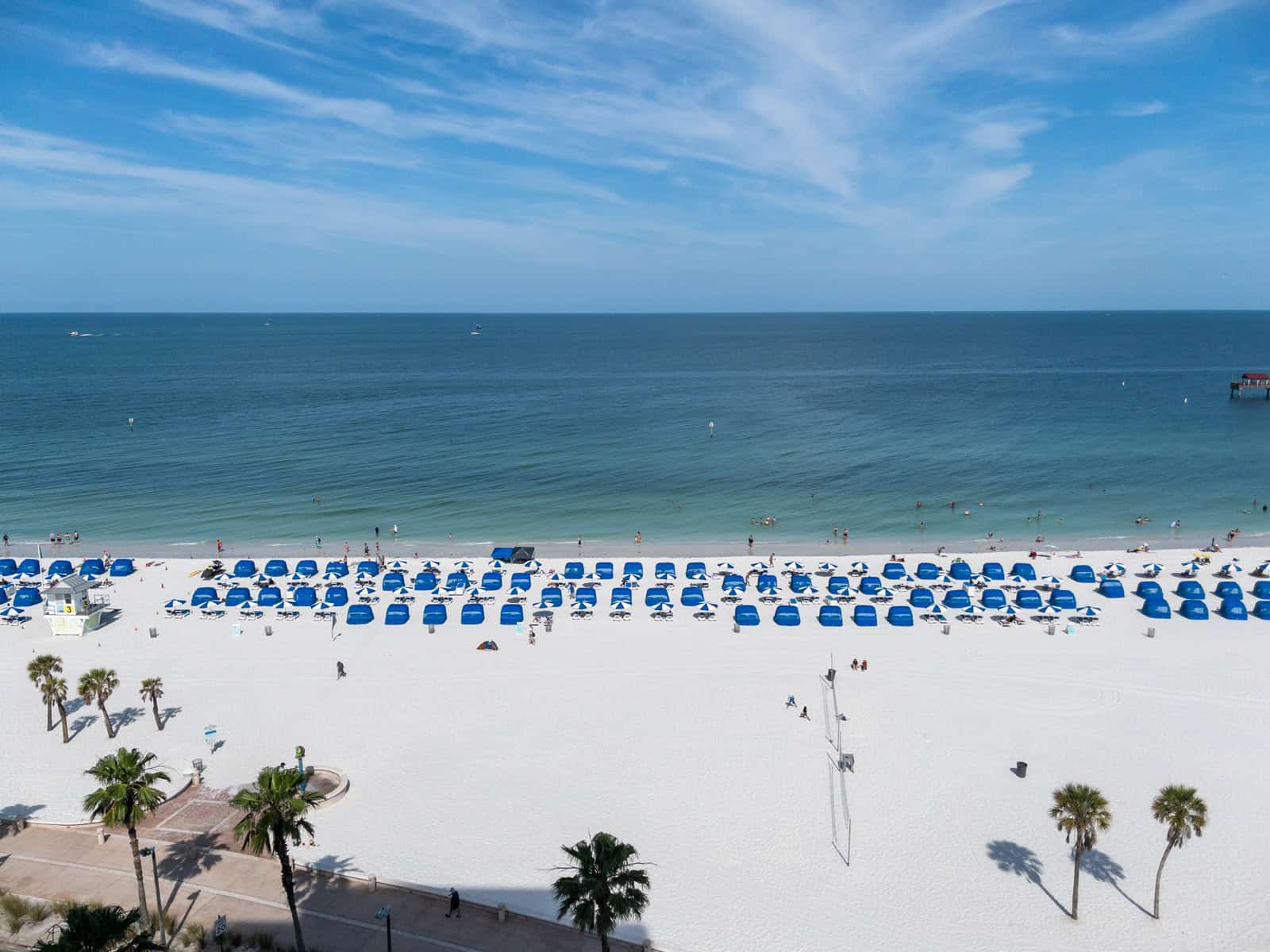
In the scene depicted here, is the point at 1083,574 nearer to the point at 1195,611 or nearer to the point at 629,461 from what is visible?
the point at 1195,611

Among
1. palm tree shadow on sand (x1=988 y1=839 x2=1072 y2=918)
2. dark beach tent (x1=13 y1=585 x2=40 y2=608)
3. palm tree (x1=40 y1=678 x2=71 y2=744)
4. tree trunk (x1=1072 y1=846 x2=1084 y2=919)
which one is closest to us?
tree trunk (x1=1072 y1=846 x2=1084 y2=919)

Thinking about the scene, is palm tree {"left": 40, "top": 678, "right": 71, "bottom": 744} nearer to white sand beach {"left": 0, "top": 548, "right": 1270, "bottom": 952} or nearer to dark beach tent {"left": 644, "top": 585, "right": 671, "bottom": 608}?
white sand beach {"left": 0, "top": 548, "right": 1270, "bottom": 952}

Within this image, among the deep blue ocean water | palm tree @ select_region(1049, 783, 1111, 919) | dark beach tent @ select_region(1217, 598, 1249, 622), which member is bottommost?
palm tree @ select_region(1049, 783, 1111, 919)

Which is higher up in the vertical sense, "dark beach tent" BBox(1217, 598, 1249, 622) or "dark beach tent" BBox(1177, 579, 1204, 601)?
"dark beach tent" BBox(1177, 579, 1204, 601)

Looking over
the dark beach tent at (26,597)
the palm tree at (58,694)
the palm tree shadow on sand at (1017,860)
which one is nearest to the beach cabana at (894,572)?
the palm tree shadow on sand at (1017,860)

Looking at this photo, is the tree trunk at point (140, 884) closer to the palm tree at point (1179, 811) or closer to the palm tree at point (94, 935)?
the palm tree at point (94, 935)

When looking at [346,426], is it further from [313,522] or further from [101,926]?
[101,926]

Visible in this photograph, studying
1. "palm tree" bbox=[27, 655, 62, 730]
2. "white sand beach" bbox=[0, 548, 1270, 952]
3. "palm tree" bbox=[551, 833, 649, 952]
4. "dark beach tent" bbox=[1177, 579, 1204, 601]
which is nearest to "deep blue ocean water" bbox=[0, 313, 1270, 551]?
"dark beach tent" bbox=[1177, 579, 1204, 601]

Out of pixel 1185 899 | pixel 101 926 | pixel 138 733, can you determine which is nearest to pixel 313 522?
pixel 138 733

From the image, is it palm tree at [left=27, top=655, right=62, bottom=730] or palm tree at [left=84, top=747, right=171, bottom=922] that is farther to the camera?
palm tree at [left=27, top=655, right=62, bottom=730]
